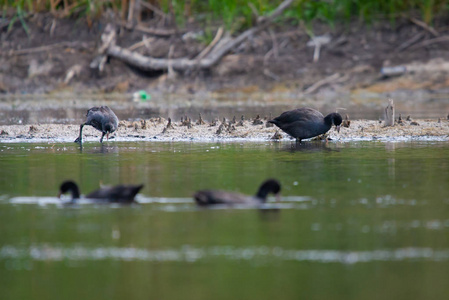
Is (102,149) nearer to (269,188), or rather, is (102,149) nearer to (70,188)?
(70,188)

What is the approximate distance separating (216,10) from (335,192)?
19.0m

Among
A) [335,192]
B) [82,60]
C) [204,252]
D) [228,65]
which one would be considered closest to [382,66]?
[228,65]

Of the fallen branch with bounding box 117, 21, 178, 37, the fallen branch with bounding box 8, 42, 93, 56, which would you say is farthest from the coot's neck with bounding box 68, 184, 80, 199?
the fallen branch with bounding box 8, 42, 93, 56

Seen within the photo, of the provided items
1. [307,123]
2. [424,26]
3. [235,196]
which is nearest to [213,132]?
[307,123]

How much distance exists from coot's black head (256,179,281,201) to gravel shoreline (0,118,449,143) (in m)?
6.80

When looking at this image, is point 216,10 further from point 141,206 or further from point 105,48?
point 141,206

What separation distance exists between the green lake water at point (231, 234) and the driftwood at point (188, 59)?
1455 cm

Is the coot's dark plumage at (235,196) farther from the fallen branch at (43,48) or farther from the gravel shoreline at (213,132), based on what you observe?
the fallen branch at (43,48)

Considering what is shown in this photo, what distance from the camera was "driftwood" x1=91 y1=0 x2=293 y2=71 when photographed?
27508 millimetres

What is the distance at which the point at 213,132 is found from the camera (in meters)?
17.2

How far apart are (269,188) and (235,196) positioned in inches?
13.6

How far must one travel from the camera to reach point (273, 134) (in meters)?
17.2

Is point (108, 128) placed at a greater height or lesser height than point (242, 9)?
lesser

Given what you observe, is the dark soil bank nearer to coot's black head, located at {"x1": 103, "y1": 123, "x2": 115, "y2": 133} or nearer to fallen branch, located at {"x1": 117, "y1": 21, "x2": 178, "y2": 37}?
fallen branch, located at {"x1": 117, "y1": 21, "x2": 178, "y2": 37}
